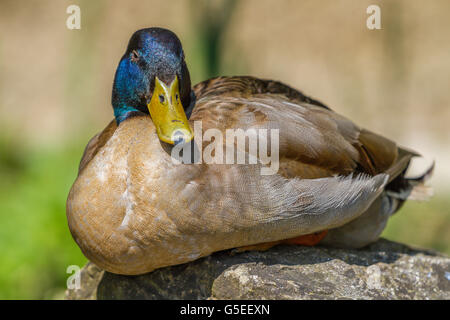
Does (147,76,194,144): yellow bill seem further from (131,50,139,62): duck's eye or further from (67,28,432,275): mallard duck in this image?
(131,50,139,62): duck's eye

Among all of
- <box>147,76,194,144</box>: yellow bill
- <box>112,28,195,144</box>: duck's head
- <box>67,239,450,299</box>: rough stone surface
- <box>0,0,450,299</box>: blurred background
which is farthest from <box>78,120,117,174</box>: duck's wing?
<box>0,0,450,299</box>: blurred background

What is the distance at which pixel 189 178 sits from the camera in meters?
2.67

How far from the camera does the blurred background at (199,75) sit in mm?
5098

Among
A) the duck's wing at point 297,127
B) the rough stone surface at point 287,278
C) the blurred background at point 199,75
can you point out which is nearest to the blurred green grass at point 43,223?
the blurred background at point 199,75

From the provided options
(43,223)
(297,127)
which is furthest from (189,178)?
(43,223)

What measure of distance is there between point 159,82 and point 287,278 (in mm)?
1163

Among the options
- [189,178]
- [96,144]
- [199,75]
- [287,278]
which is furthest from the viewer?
[199,75]

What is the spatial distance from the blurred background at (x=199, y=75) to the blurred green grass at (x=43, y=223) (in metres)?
0.01

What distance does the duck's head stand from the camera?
105 inches

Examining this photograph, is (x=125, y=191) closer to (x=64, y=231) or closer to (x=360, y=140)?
(x=360, y=140)

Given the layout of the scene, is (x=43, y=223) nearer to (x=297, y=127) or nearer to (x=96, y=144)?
(x=96, y=144)

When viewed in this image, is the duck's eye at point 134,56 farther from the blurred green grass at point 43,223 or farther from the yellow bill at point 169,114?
the blurred green grass at point 43,223

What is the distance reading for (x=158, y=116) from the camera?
8.95 feet

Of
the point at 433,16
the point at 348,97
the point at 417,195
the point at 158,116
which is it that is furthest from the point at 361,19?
the point at 158,116
